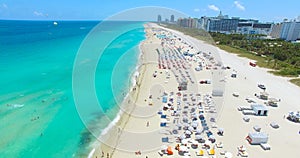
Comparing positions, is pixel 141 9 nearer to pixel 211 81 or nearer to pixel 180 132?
pixel 180 132

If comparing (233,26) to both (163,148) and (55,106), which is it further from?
(163,148)

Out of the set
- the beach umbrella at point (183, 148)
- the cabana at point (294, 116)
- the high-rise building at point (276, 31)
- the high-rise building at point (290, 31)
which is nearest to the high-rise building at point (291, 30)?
the high-rise building at point (290, 31)

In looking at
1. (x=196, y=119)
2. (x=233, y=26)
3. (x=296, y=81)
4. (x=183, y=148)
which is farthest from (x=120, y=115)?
(x=233, y=26)

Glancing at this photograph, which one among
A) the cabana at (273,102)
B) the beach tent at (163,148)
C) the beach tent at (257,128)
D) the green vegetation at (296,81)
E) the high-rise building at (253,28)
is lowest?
the high-rise building at (253,28)

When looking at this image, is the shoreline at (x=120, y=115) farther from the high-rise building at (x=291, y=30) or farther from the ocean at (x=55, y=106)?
the high-rise building at (x=291, y=30)

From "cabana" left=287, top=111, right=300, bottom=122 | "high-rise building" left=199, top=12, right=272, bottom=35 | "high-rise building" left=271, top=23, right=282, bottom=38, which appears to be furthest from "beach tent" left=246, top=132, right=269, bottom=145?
"high-rise building" left=199, top=12, right=272, bottom=35

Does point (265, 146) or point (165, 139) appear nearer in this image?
point (265, 146)

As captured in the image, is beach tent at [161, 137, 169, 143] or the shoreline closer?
the shoreline

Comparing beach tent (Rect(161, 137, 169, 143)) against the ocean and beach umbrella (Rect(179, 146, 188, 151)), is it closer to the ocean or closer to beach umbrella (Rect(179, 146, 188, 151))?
beach umbrella (Rect(179, 146, 188, 151))
